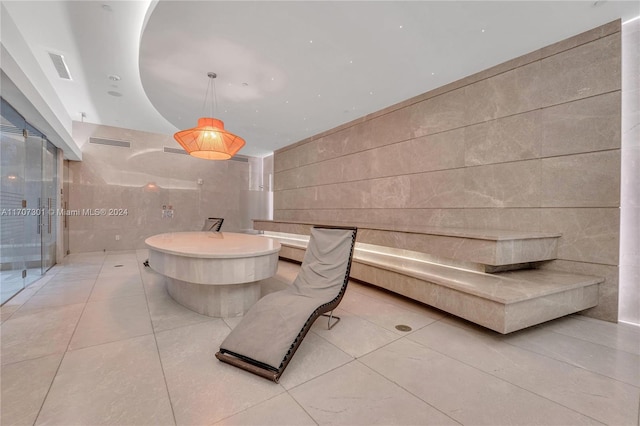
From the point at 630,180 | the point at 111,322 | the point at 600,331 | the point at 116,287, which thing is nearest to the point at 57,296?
the point at 116,287

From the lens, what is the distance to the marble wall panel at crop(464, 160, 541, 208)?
12.5 ft

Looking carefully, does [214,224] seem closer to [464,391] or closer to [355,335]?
[355,335]

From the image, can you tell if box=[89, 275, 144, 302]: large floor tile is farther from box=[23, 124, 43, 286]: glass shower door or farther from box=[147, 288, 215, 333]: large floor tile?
box=[23, 124, 43, 286]: glass shower door

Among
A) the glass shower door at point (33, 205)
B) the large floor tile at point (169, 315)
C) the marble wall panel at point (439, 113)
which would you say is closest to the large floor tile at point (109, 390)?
the large floor tile at point (169, 315)

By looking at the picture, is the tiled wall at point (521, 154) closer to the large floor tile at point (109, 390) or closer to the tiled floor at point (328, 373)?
the tiled floor at point (328, 373)

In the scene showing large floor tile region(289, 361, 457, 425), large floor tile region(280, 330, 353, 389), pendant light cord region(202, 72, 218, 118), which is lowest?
large floor tile region(280, 330, 353, 389)

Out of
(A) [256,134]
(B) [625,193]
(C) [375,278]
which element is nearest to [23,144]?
(A) [256,134]

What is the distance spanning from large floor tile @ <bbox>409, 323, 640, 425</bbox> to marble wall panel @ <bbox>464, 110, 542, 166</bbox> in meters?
2.70

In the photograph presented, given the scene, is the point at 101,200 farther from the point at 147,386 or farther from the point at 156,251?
the point at 147,386

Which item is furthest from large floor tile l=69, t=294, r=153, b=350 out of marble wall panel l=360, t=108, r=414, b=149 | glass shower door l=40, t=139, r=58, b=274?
marble wall panel l=360, t=108, r=414, b=149

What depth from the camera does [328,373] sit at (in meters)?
2.13

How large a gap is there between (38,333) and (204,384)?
7.31ft

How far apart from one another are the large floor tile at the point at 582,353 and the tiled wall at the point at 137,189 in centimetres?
936

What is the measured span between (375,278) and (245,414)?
9.68 ft
